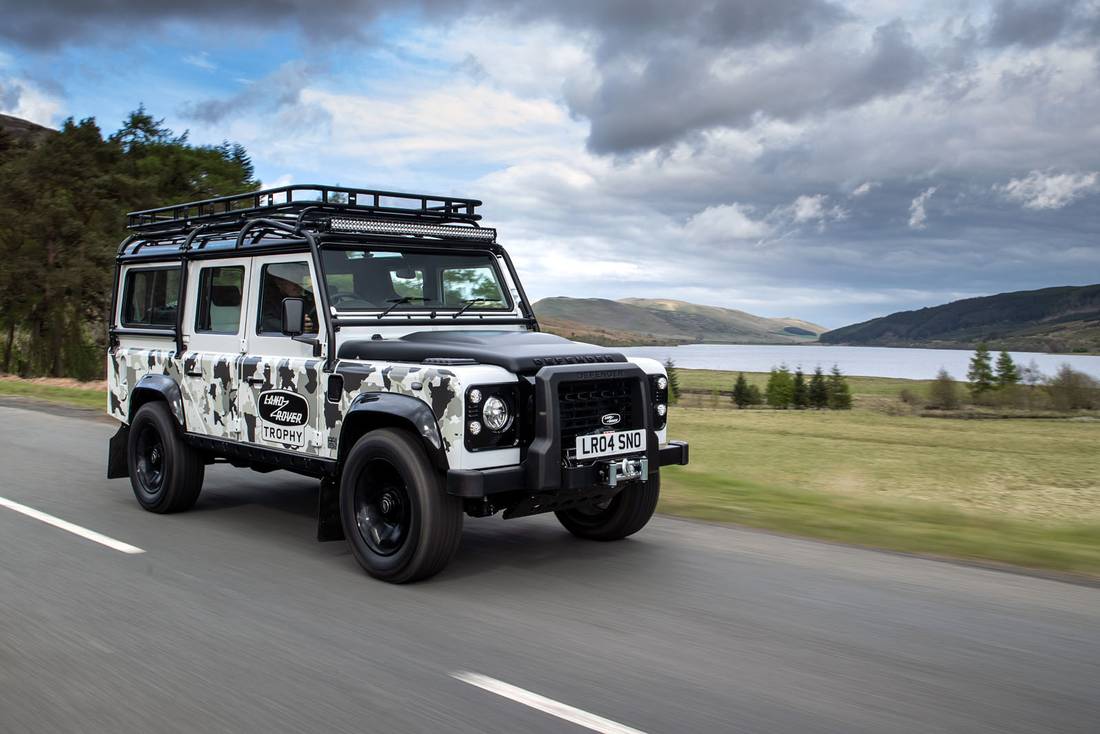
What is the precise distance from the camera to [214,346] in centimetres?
727

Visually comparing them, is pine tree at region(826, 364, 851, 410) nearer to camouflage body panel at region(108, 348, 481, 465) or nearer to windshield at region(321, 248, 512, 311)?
windshield at region(321, 248, 512, 311)

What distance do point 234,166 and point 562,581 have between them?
120ft

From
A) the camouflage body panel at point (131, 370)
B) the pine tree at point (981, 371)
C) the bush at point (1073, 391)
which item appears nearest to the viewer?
the camouflage body panel at point (131, 370)

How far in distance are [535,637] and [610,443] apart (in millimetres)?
1446

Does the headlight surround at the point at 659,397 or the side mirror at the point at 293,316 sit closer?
the side mirror at the point at 293,316

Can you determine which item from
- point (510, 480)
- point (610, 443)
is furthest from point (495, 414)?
point (610, 443)

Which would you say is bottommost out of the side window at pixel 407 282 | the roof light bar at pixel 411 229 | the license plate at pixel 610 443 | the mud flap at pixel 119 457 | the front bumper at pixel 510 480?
the mud flap at pixel 119 457

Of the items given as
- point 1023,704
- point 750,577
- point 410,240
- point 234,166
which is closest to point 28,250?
point 234,166

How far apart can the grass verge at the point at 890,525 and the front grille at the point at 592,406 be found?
2279mm

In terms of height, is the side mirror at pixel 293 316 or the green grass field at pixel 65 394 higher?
the side mirror at pixel 293 316

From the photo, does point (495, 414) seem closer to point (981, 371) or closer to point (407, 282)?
point (407, 282)

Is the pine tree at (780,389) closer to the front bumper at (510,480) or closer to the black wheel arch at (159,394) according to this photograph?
the black wheel arch at (159,394)

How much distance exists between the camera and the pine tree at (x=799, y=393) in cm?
10881

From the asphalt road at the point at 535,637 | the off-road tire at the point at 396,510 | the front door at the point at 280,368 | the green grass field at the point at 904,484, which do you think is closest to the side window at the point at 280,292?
the front door at the point at 280,368
